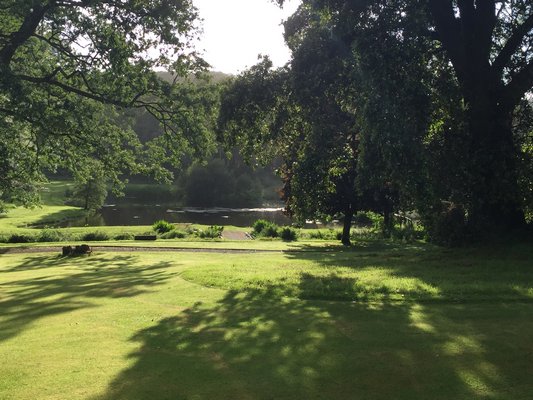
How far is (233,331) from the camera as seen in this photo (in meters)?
7.79

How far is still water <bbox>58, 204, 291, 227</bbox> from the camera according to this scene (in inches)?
2458

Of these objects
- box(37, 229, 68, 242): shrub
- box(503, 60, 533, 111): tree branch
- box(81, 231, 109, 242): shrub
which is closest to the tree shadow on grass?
box(503, 60, 533, 111): tree branch

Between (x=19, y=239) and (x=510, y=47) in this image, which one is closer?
(x=510, y=47)

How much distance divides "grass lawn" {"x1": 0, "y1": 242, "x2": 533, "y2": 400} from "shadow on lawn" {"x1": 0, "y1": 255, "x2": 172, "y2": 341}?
82mm

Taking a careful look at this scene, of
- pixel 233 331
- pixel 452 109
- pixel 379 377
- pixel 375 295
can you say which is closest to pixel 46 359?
pixel 233 331

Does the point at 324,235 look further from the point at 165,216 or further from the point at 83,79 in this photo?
the point at 165,216

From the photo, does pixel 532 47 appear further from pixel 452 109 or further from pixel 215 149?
pixel 215 149

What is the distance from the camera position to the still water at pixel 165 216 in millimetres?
62438

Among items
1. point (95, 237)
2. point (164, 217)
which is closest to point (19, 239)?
point (95, 237)

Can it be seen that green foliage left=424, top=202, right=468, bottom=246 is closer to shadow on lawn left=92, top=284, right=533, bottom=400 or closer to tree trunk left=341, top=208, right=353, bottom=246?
shadow on lawn left=92, top=284, right=533, bottom=400

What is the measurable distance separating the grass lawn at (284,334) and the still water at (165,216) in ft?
152

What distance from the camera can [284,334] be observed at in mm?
7473

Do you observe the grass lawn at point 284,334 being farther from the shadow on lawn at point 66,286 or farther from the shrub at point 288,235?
the shrub at point 288,235

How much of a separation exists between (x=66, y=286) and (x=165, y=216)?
60124mm
